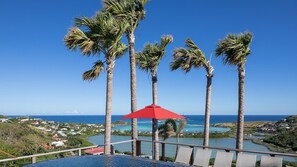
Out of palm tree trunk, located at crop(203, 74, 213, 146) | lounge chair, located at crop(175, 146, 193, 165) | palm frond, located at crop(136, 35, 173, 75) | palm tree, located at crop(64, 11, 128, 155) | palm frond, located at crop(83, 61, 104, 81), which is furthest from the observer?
palm frond, located at crop(136, 35, 173, 75)

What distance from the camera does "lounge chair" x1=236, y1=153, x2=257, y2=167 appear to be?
19.1 ft

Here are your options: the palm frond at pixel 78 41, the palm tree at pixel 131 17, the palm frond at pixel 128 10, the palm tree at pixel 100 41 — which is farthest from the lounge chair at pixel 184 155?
the palm frond at pixel 128 10

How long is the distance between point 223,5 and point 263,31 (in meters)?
5.38

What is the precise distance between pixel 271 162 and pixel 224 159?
1.09 metres

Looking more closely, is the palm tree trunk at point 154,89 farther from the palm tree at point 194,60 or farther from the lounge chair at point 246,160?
the lounge chair at point 246,160

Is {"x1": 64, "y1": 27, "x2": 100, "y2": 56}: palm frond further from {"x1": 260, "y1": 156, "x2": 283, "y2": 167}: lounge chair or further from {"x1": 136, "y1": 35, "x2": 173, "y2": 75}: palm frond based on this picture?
{"x1": 260, "y1": 156, "x2": 283, "y2": 167}: lounge chair

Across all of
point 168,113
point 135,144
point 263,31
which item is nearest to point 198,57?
point 168,113

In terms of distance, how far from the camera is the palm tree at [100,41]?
9.81 metres

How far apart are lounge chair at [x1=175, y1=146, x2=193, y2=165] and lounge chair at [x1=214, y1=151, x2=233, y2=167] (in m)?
0.99

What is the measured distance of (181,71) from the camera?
43.0ft

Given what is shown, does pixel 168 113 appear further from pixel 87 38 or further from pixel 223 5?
pixel 223 5

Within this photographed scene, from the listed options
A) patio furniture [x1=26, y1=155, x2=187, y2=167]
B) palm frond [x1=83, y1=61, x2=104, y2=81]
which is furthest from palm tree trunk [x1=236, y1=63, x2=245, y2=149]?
palm frond [x1=83, y1=61, x2=104, y2=81]

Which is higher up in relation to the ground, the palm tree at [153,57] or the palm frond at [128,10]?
the palm frond at [128,10]

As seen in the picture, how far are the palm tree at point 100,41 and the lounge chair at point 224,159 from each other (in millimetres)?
4483
